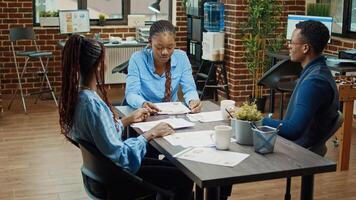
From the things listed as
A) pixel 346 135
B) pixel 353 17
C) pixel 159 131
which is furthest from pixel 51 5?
pixel 159 131

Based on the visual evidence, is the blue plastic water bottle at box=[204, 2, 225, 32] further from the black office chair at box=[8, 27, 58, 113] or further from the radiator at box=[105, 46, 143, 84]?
the black office chair at box=[8, 27, 58, 113]

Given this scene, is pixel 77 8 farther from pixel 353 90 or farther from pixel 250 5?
pixel 353 90

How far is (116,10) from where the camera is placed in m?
7.65

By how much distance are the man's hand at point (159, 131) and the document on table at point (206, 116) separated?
0.32 metres

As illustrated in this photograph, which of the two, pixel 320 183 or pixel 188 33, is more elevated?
pixel 188 33

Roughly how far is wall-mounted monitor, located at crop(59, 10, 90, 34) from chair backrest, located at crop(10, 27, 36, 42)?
0.38m

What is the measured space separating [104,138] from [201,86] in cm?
474

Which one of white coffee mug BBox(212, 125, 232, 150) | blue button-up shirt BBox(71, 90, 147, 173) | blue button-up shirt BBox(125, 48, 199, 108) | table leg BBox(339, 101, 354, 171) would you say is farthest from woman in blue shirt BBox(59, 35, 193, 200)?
table leg BBox(339, 101, 354, 171)

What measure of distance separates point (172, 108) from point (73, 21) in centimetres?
406

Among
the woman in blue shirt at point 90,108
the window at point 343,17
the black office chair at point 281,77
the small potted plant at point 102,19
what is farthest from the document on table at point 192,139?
the small potted plant at point 102,19

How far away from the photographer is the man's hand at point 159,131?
2547mm

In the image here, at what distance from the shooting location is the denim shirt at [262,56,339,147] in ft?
8.56

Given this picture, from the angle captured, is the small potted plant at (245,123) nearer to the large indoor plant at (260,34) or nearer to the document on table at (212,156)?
the document on table at (212,156)

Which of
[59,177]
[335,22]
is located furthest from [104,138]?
[335,22]
